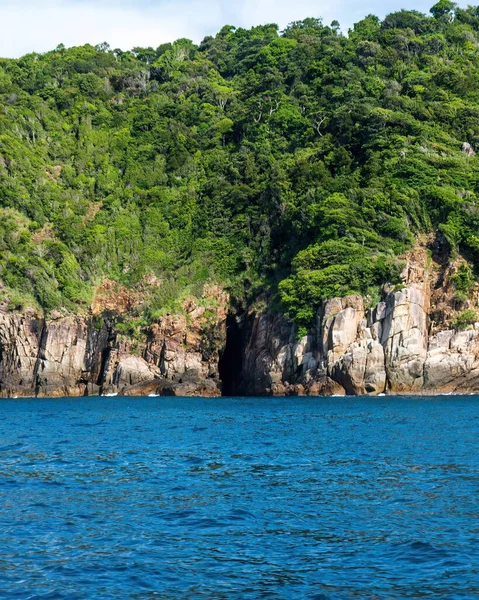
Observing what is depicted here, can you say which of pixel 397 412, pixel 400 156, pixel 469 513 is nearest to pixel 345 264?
pixel 400 156

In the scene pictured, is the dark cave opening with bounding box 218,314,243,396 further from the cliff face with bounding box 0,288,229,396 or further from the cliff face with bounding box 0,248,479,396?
the cliff face with bounding box 0,288,229,396

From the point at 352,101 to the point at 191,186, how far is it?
24706 millimetres

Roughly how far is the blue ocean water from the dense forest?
46.3 metres

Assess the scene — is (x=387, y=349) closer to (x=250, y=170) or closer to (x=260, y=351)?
(x=260, y=351)

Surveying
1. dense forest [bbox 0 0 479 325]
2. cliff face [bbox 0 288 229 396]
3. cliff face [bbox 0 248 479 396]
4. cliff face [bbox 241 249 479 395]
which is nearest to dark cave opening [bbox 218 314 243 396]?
cliff face [bbox 0 248 479 396]

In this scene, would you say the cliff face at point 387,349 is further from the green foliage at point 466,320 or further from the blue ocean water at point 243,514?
the blue ocean water at point 243,514

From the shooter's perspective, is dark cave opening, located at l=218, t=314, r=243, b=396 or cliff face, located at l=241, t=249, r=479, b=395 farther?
dark cave opening, located at l=218, t=314, r=243, b=396

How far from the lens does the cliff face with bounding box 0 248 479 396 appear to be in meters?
77.2

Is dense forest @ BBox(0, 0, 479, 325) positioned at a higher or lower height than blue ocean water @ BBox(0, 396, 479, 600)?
higher

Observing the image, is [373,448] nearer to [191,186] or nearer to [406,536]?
[406,536]

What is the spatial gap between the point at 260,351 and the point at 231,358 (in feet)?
33.3

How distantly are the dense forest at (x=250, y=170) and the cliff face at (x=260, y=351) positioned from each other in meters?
2.98

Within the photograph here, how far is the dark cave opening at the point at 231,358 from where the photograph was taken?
9825 cm

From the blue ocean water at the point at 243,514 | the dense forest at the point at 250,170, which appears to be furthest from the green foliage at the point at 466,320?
the blue ocean water at the point at 243,514
